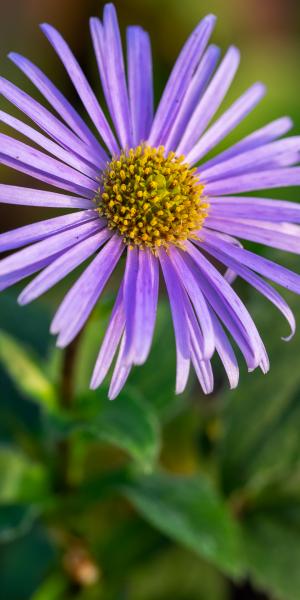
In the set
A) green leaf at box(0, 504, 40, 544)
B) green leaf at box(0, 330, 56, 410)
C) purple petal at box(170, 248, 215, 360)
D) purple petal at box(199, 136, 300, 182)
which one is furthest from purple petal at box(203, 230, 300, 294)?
green leaf at box(0, 504, 40, 544)

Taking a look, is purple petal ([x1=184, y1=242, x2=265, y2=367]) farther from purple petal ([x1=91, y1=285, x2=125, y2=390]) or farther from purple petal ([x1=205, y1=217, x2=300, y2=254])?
purple petal ([x1=91, y1=285, x2=125, y2=390])

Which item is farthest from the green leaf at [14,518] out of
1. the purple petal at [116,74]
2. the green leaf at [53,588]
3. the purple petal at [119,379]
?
the purple petal at [116,74]

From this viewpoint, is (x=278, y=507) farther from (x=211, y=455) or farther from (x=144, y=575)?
(x=144, y=575)

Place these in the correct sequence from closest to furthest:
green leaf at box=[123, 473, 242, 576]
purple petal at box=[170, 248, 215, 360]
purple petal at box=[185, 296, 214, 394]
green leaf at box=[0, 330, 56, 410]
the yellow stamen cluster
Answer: purple petal at box=[170, 248, 215, 360]
purple petal at box=[185, 296, 214, 394]
the yellow stamen cluster
green leaf at box=[0, 330, 56, 410]
green leaf at box=[123, 473, 242, 576]

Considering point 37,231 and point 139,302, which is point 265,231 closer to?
point 139,302

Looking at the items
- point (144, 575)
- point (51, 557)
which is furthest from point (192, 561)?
point (51, 557)

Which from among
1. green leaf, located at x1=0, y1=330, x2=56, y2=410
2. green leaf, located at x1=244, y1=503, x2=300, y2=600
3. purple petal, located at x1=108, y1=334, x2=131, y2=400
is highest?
purple petal, located at x1=108, y1=334, x2=131, y2=400
